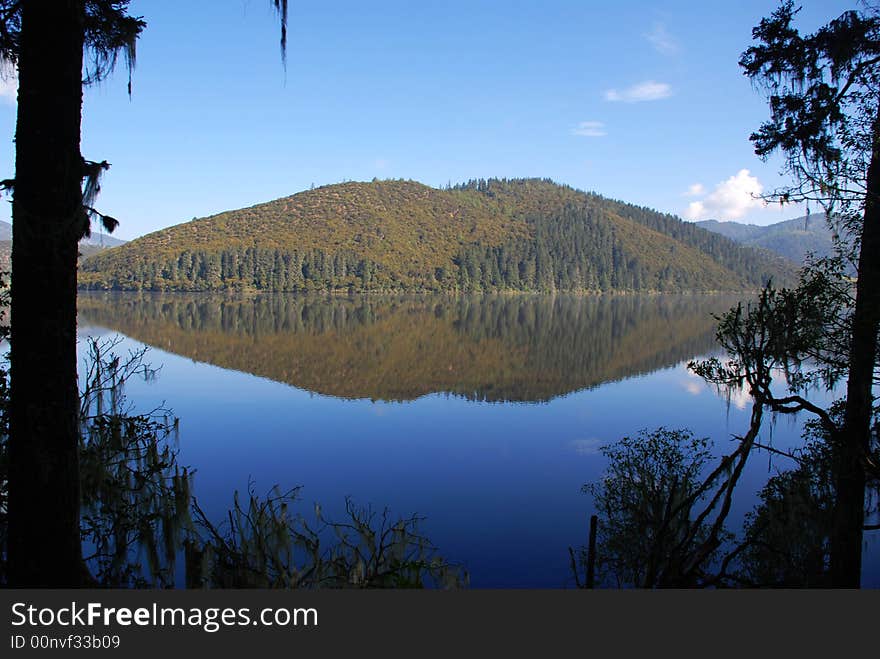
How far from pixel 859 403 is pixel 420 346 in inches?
1591

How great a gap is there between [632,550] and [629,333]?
168ft

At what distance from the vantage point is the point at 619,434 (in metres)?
21.3

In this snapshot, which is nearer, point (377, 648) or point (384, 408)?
point (377, 648)

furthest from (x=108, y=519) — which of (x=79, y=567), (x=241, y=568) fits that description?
(x=79, y=567)

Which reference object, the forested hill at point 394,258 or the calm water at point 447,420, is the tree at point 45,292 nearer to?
the calm water at point 447,420

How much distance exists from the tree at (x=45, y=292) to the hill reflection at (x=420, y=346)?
75.1 ft

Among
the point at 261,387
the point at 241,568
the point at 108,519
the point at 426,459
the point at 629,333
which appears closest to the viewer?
the point at 241,568

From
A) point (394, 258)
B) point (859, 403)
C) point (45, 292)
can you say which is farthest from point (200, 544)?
point (394, 258)

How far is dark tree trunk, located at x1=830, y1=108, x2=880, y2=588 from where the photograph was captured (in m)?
6.27

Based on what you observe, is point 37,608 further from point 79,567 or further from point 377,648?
point 377,648

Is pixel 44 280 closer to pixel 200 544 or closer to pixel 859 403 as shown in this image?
pixel 200 544

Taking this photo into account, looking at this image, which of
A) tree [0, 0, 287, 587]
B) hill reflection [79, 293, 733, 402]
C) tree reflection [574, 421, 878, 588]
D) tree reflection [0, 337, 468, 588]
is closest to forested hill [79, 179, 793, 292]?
hill reflection [79, 293, 733, 402]

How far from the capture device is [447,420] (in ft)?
76.1

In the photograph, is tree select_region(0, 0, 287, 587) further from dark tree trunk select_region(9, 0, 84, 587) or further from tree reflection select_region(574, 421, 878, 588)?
tree reflection select_region(574, 421, 878, 588)
